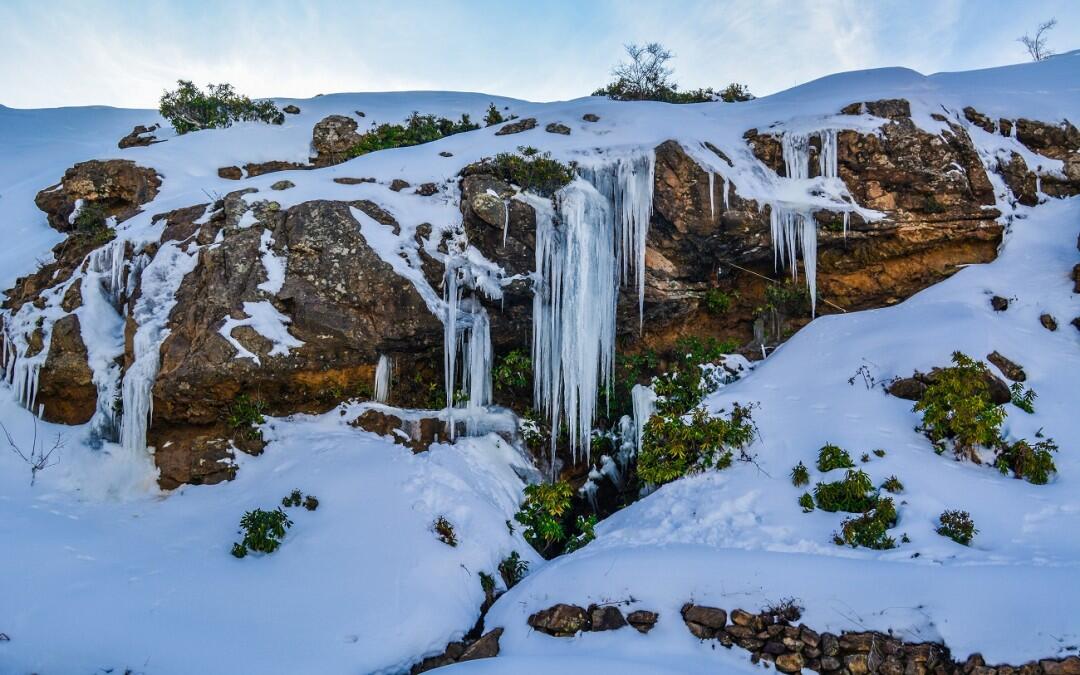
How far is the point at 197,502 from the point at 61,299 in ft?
16.4

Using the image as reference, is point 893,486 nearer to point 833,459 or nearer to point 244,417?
point 833,459

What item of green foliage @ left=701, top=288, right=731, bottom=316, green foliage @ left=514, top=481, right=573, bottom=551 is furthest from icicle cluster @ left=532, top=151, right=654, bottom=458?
green foliage @ left=701, top=288, right=731, bottom=316

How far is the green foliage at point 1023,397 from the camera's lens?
8414 millimetres

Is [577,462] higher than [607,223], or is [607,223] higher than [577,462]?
[607,223]

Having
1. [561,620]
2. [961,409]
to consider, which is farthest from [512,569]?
[961,409]

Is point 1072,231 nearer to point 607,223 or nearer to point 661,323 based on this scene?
point 661,323

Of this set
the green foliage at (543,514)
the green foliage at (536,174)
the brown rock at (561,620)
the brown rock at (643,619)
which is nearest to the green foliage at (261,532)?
the green foliage at (543,514)

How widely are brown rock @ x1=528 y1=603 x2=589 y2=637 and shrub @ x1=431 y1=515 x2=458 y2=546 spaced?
209cm

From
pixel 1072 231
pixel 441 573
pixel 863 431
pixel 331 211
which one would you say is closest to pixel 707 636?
pixel 441 573

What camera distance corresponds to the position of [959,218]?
11844mm

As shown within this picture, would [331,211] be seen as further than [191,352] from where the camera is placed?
Yes

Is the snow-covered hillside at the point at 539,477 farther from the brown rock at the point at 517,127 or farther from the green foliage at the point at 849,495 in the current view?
the brown rock at the point at 517,127

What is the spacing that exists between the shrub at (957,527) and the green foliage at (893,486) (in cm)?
68

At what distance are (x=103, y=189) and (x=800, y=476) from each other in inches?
581
